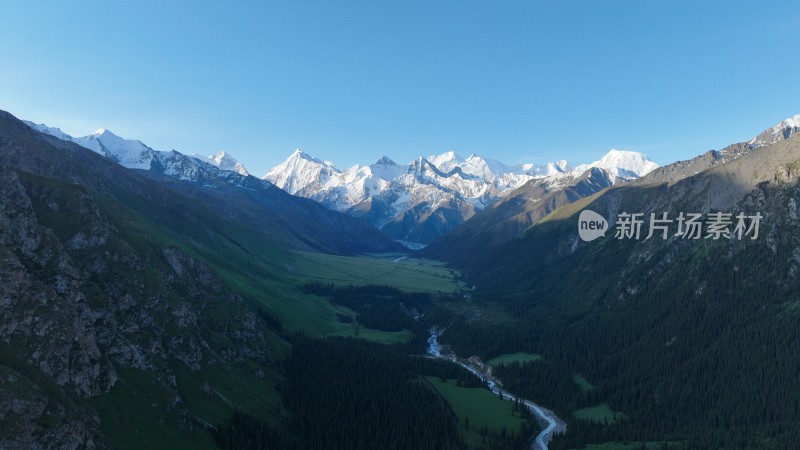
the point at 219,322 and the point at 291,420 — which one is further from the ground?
the point at 219,322

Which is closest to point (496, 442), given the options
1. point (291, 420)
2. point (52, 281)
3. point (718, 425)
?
point (291, 420)

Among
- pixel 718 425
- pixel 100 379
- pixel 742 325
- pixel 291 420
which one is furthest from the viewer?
pixel 742 325

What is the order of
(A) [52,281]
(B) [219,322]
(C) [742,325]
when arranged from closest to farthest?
1. (A) [52,281]
2. (B) [219,322]
3. (C) [742,325]

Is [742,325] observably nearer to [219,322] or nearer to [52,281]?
[219,322]

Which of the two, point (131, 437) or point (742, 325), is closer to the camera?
point (131, 437)

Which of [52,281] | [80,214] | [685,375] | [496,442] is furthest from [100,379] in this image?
[685,375]

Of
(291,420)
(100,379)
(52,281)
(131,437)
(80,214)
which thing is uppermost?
(80,214)

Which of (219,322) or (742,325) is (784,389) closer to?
(742,325)
